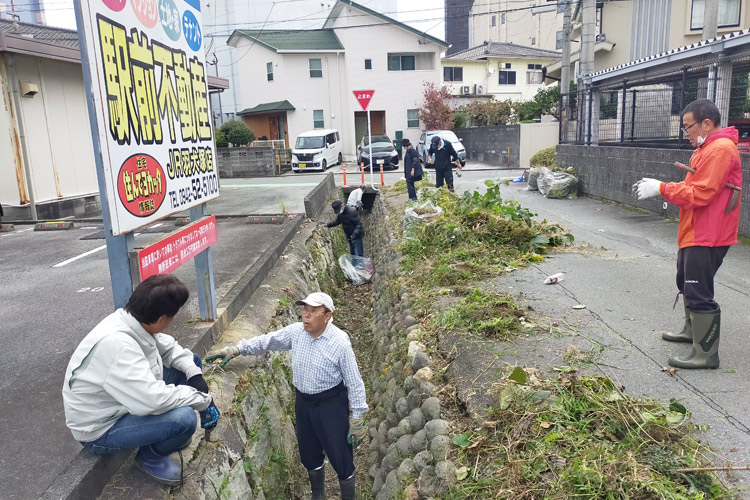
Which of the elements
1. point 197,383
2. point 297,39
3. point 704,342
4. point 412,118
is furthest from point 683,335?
point 297,39

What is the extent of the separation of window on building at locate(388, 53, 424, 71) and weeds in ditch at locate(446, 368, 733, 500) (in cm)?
3175

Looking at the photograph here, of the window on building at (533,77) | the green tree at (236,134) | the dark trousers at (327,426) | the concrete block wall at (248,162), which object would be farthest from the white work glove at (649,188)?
the window on building at (533,77)

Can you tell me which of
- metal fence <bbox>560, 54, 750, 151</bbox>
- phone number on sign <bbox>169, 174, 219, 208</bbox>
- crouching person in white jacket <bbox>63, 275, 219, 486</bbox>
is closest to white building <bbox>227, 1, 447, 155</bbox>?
metal fence <bbox>560, 54, 750, 151</bbox>

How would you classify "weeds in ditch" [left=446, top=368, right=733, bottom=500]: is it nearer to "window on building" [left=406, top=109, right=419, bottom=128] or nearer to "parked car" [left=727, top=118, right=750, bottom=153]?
"parked car" [left=727, top=118, right=750, bottom=153]

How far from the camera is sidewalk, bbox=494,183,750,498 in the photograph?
3.52 metres

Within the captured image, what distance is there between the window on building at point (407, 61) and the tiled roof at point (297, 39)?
3225 mm

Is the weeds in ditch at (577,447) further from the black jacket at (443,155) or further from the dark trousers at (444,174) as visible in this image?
the dark trousers at (444,174)

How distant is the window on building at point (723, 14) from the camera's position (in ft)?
61.8

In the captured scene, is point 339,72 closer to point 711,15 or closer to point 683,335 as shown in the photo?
point 711,15

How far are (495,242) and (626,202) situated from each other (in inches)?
223

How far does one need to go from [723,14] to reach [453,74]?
19328mm

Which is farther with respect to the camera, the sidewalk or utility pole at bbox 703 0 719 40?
utility pole at bbox 703 0 719 40

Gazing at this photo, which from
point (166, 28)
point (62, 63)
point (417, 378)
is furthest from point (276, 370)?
point (62, 63)

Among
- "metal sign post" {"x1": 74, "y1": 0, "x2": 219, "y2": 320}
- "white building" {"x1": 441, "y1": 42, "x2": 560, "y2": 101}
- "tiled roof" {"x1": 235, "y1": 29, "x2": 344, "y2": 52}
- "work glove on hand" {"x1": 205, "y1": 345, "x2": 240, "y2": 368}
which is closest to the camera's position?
"metal sign post" {"x1": 74, "y1": 0, "x2": 219, "y2": 320}
